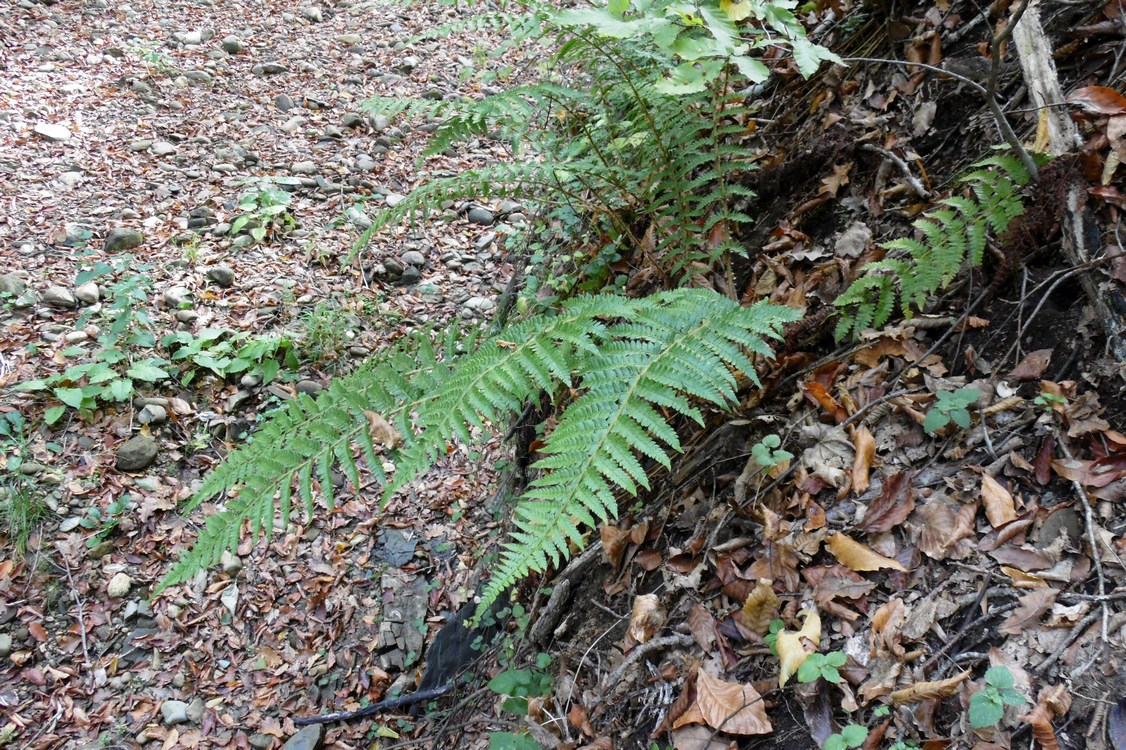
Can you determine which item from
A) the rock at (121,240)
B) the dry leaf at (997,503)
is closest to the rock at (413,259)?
the rock at (121,240)

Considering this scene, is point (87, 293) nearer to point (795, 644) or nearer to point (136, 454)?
point (136, 454)

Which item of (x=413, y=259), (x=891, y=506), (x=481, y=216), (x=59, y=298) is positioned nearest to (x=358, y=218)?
(x=413, y=259)

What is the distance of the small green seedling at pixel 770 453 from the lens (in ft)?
7.04

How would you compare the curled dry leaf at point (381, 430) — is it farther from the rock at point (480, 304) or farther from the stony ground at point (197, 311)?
the rock at point (480, 304)

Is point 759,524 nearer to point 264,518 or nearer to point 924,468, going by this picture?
point 924,468

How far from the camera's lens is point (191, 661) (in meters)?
3.63

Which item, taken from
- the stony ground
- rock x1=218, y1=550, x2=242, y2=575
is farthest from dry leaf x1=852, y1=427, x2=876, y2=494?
rock x1=218, y1=550, x2=242, y2=575

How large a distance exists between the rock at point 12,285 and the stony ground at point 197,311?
0.04ft

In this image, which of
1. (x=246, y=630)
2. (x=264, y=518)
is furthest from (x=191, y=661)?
(x=264, y=518)

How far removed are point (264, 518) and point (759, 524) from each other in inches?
59.0

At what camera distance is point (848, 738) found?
1.58m

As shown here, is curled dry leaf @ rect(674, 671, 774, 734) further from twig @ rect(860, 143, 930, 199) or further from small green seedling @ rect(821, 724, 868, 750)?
twig @ rect(860, 143, 930, 199)

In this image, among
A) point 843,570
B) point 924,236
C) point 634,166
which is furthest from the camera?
point 634,166

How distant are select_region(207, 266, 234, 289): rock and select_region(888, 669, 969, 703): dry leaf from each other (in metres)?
4.82
